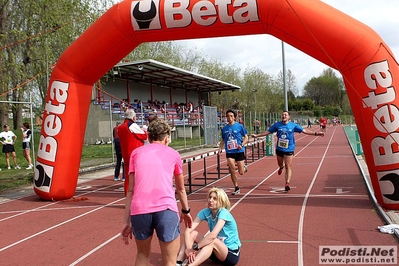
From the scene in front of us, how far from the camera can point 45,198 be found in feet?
30.5

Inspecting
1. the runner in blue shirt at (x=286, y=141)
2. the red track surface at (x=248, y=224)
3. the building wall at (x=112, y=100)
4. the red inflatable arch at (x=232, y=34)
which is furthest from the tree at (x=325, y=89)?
the red inflatable arch at (x=232, y=34)

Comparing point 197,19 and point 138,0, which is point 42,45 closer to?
point 138,0

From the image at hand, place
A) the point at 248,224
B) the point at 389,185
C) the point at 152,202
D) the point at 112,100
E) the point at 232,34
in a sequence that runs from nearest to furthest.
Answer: the point at 152,202
the point at 248,224
the point at 389,185
the point at 232,34
the point at 112,100

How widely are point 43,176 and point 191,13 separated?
4.78m

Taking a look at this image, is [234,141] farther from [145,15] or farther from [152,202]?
[152,202]

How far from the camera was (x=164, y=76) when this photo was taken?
1396 inches

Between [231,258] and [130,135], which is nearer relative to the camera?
[231,258]

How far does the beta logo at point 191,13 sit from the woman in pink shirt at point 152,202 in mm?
4755

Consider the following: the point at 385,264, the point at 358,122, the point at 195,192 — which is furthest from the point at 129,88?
the point at 385,264

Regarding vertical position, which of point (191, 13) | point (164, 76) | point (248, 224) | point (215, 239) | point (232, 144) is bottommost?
point (248, 224)

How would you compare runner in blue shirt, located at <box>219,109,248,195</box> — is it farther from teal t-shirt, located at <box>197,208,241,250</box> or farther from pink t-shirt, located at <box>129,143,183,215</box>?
pink t-shirt, located at <box>129,143,183,215</box>

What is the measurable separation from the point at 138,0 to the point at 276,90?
181 ft

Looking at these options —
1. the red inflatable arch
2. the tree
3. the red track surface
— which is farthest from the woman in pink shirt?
the tree

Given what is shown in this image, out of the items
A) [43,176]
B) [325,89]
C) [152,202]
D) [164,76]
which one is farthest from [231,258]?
A: [325,89]
